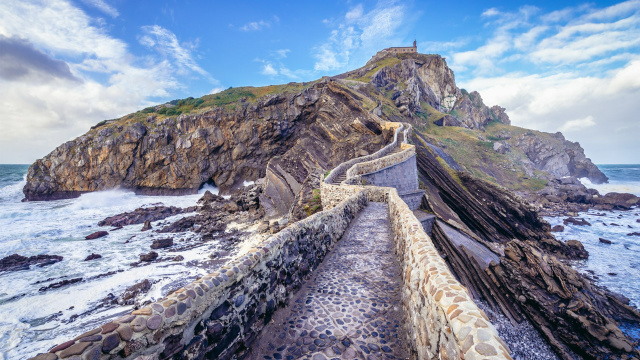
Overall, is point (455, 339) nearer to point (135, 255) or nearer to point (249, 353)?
point (249, 353)

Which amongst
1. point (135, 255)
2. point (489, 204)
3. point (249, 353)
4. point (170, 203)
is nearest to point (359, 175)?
point (489, 204)

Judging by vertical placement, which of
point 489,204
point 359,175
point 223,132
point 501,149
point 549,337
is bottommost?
point 549,337

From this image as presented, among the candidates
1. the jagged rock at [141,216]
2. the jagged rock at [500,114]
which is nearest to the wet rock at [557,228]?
the jagged rock at [141,216]

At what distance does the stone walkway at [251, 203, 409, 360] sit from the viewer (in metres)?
4.24

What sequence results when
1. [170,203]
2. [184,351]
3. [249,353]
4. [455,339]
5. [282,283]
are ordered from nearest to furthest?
[455,339] < [184,351] < [249,353] < [282,283] < [170,203]

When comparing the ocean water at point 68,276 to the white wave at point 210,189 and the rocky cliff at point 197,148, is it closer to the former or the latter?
the rocky cliff at point 197,148

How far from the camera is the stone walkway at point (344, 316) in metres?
4.24

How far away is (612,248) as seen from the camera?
2298 centimetres

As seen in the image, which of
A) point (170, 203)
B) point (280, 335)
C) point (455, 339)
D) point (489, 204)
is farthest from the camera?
point (170, 203)

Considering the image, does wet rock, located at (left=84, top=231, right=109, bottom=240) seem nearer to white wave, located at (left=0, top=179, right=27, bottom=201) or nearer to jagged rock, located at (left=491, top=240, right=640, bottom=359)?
jagged rock, located at (left=491, top=240, right=640, bottom=359)

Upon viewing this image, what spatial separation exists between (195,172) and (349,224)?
4395cm

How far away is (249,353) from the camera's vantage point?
13.6 ft

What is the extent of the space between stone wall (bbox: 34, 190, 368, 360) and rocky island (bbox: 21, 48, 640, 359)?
19 millimetres

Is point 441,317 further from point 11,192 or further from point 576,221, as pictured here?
point 11,192
